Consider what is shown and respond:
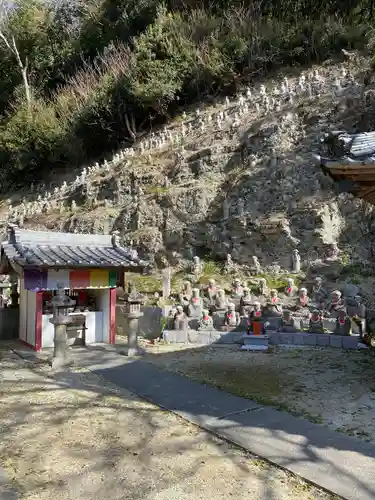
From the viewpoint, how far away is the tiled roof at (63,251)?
26.0ft

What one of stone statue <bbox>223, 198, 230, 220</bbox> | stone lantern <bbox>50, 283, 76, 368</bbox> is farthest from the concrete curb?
stone statue <bbox>223, 198, 230, 220</bbox>

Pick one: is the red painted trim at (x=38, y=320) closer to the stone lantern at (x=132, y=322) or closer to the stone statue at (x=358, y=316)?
the stone lantern at (x=132, y=322)

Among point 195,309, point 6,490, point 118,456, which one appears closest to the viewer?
point 6,490

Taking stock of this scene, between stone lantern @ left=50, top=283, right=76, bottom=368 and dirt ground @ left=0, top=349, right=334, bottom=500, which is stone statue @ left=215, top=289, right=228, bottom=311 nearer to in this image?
stone lantern @ left=50, top=283, right=76, bottom=368

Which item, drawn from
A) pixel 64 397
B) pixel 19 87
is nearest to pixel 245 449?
pixel 64 397

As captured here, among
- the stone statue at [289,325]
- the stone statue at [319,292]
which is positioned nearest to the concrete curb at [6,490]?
the stone statue at [289,325]

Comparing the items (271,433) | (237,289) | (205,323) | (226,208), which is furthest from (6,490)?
(226,208)

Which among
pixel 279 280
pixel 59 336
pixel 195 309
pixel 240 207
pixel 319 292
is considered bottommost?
pixel 59 336

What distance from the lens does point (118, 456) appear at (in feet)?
12.6

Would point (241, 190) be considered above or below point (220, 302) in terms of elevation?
above

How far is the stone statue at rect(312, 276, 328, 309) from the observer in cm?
1146

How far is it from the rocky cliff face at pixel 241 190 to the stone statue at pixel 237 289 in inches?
80.9

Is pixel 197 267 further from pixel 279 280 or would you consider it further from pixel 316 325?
pixel 316 325

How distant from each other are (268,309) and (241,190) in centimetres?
677
